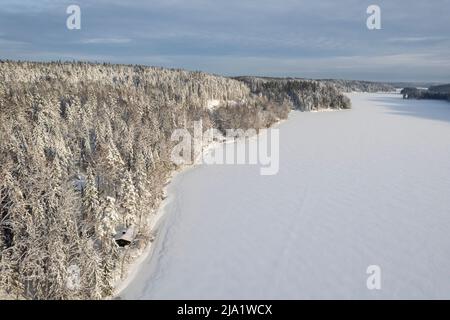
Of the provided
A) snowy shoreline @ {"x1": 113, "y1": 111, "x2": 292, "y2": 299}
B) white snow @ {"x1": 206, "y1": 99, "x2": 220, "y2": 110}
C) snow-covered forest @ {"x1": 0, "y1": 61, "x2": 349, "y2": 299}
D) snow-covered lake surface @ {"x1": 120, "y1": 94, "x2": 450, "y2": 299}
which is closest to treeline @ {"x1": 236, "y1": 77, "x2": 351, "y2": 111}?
white snow @ {"x1": 206, "y1": 99, "x2": 220, "y2": 110}

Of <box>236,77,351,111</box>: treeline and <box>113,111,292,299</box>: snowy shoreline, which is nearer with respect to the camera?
<box>113,111,292,299</box>: snowy shoreline

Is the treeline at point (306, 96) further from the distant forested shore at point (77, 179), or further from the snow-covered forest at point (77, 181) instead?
the snow-covered forest at point (77, 181)

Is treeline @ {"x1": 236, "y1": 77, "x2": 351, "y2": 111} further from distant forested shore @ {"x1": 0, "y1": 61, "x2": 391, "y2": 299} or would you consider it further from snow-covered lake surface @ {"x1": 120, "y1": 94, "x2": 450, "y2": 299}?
snow-covered lake surface @ {"x1": 120, "y1": 94, "x2": 450, "y2": 299}

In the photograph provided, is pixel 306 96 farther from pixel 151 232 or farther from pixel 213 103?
pixel 151 232

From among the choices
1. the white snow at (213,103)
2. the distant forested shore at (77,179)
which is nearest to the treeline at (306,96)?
the white snow at (213,103)

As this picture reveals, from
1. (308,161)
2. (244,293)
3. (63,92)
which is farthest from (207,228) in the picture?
(63,92)

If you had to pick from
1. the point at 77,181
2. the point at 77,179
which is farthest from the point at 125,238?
the point at 77,179
